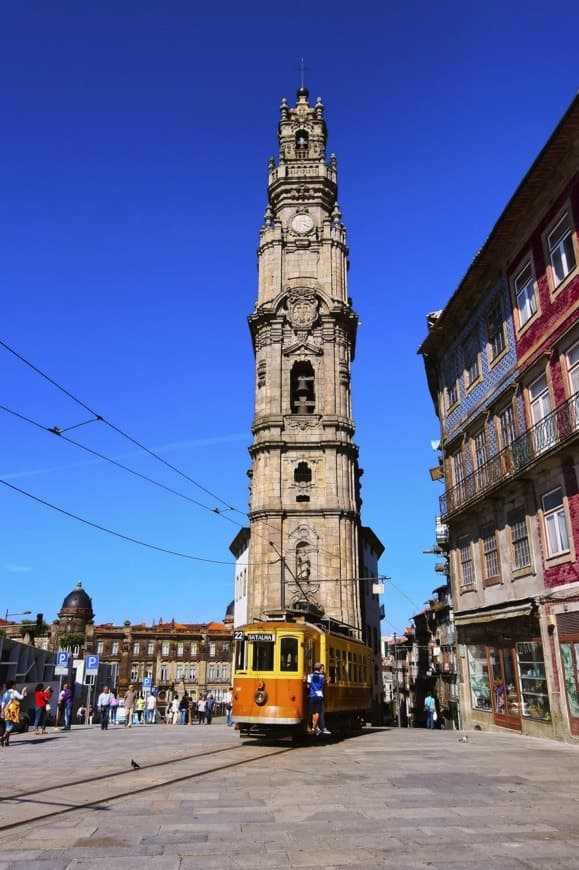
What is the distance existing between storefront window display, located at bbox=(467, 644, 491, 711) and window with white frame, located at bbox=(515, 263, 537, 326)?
10308 mm

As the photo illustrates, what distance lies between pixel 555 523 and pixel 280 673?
25.7 ft

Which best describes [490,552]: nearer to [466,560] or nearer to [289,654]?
[466,560]

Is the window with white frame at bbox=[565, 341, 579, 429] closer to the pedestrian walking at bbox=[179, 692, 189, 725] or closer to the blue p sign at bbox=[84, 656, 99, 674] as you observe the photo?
the blue p sign at bbox=[84, 656, 99, 674]

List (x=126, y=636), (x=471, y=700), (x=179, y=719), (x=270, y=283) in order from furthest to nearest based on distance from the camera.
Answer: (x=126, y=636)
(x=270, y=283)
(x=179, y=719)
(x=471, y=700)

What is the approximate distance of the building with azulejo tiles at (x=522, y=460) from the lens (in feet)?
52.4

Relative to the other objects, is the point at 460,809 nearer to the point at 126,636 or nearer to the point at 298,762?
the point at 298,762

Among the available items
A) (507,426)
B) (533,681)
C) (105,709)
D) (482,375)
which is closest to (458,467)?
(482,375)

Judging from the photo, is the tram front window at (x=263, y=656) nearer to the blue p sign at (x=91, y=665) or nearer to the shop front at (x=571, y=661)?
the shop front at (x=571, y=661)

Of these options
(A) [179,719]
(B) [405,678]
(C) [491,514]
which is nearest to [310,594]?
(A) [179,719]

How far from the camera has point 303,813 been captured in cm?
764

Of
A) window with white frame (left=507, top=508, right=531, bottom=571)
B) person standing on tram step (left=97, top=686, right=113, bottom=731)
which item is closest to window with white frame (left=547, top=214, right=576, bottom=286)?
window with white frame (left=507, top=508, right=531, bottom=571)

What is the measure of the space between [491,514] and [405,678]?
2686 inches

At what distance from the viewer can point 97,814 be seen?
25.1ft

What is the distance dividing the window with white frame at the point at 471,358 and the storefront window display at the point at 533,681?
8.93 meters
